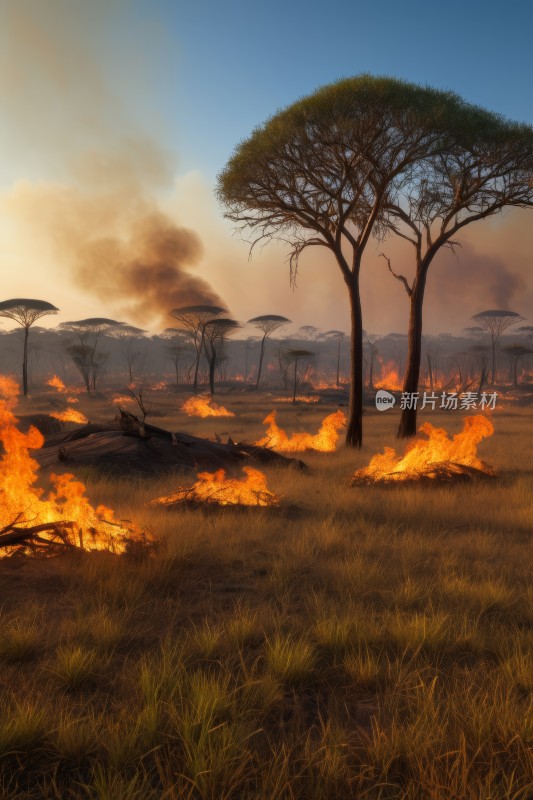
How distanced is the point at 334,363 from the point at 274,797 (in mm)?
159769

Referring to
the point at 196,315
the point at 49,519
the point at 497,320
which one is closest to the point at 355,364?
the point at 49,519

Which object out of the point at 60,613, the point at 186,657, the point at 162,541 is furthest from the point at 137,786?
the point at 162,541

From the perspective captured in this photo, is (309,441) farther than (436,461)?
Yes

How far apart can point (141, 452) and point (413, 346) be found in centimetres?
765

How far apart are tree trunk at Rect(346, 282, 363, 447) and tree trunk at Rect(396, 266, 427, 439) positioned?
131 cm

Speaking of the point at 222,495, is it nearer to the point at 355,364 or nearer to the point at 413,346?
the point at 355,364

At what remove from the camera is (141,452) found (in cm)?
968

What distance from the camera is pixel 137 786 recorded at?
1914mm

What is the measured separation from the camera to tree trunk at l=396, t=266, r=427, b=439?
42.3 feet

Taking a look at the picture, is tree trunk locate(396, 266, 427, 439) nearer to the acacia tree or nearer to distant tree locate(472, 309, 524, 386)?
the acacia tree

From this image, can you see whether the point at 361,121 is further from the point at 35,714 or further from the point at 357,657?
the point at 35,714

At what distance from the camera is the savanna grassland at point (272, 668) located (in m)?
1.98

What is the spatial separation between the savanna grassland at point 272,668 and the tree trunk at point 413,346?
26.3 feet

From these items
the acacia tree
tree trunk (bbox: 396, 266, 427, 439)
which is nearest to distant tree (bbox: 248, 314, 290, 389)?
the acacia tree
